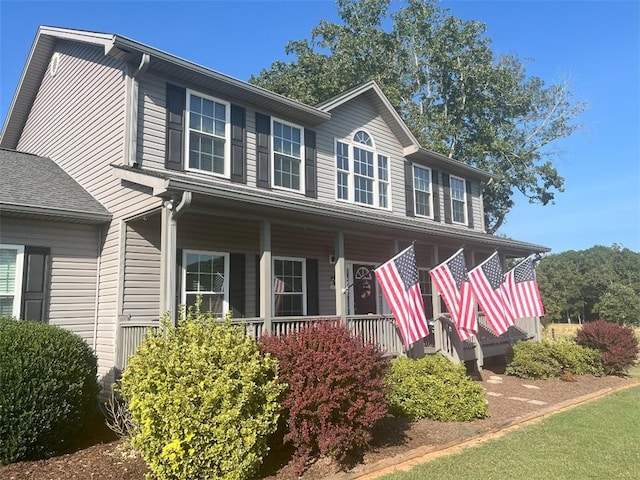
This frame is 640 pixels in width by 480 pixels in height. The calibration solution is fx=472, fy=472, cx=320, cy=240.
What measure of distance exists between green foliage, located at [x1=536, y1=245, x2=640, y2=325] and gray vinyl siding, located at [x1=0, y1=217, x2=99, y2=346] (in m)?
27.2

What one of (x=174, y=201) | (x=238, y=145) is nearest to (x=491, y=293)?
(x=238, y=145)

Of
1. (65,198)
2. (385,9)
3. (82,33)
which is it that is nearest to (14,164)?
(65,198)

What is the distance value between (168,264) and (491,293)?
23.0 ft

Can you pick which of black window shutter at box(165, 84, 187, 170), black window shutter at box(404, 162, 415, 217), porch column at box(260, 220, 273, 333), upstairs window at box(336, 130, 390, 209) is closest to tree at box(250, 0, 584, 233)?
black window shutter at box(404, 162, 415, 217)

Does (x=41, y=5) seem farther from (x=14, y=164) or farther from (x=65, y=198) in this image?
(x=65, y=198)

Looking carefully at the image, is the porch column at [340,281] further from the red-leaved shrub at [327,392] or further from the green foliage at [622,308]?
the green foliage at [622,308]

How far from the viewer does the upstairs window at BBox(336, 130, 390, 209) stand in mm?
13008

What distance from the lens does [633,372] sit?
1366 cm

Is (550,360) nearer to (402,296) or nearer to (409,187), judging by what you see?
(402,296)

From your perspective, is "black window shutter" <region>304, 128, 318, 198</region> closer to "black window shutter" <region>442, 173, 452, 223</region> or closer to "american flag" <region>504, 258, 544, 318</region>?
"american flag" <region>504, 258, 544, 318</region>

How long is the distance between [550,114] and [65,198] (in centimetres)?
3053

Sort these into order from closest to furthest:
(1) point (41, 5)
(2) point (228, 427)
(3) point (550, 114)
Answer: (2) point (228, 427) → (1) point (41, 5) → (3) point (550, 114)

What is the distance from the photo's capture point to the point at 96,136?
9805 mm

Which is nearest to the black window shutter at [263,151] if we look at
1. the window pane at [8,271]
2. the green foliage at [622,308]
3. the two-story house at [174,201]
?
the two-story house at [174,201]
